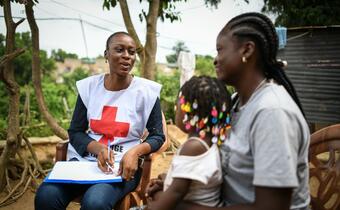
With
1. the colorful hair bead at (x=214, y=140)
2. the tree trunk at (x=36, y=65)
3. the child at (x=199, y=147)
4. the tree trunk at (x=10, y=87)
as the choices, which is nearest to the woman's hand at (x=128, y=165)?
the child at (x=199, y=147)

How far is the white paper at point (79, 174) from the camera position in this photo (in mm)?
2096

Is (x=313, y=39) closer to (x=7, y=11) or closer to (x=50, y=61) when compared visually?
(x=7, y=11)

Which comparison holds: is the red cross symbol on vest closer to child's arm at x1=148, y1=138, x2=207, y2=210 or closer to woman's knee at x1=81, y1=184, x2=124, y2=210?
woman's knee at x1=81, y1=184, x2=124, y2=210

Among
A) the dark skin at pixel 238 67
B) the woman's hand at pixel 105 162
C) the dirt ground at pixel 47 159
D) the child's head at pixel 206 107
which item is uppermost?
the dark skin at pixel 238 67

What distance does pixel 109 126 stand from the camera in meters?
2.41

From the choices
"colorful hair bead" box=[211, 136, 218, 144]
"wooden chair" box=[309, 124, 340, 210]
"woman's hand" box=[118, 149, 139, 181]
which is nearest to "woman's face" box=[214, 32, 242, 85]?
"colorful hair bead" box=[211, 136, 218, 144]

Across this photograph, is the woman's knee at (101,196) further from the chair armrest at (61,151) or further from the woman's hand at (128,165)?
the chair armrest at (61,151)

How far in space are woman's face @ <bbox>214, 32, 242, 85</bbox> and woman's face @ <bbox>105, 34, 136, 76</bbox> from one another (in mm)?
1140

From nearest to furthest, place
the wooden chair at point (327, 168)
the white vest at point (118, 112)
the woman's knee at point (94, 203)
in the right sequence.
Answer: the wooden chair at point (327, 168) → the woman's knee at point (94, 203) → the white vest at point (118, 112)

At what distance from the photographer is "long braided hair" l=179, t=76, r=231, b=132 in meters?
1.43

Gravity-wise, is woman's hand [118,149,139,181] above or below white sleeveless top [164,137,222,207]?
below

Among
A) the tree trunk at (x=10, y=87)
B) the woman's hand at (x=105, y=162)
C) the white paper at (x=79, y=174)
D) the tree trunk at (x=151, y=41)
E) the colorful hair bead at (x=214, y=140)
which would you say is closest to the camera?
the colorful hair bead at (x=214, y=140)

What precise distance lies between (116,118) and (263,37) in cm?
134

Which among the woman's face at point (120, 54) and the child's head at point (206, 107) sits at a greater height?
the woman's face at point (120, 54)
